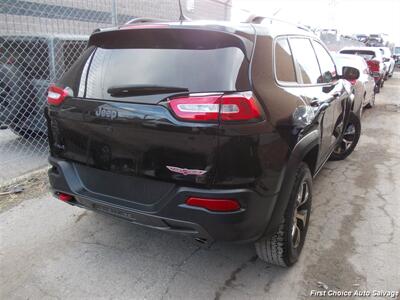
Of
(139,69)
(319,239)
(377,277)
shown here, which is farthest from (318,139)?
(139,69)

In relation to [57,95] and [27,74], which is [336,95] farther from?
[27,74]

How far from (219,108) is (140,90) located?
1.87 feet

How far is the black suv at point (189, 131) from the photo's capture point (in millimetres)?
2205

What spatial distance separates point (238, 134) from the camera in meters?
2.15

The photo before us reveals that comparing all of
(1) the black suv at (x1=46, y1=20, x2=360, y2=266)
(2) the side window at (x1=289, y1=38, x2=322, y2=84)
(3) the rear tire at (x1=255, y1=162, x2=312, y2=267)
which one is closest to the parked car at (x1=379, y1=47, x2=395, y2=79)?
(2) the side window at (x1=289, y1=38, x2=322, y2=84)

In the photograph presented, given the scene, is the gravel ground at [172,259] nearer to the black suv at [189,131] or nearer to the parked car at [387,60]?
the black suv at [189,131]

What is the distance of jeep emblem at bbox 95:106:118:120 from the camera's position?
2429mm

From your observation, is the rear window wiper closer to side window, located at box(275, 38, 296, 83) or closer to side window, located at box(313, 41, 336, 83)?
side window, located at box(275, 38, 296, 83)

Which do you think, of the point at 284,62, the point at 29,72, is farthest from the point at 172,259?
the point at 29,72

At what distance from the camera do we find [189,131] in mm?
2188

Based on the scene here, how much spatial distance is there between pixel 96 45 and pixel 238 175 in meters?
1.49

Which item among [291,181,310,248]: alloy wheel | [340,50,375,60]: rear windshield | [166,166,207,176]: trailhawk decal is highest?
[166,166,207,176]: trailhawk decal

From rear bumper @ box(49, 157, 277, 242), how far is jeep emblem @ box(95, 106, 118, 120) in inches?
15.6

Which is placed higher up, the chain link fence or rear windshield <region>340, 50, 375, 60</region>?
the chain link fence
